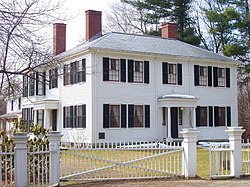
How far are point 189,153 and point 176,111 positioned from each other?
52.9ft

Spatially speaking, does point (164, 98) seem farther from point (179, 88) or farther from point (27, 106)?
point (27, 106)

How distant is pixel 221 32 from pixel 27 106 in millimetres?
17712

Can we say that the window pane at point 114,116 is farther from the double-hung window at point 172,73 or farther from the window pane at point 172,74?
the window pane at point 172,74

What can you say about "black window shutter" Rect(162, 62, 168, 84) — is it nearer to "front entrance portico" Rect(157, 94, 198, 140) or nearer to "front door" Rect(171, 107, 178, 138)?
"front entrance portico" Rect(157, 94, 198, 140)

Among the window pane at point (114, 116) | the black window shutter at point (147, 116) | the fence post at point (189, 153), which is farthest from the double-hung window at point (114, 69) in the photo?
the fence post at point (189, 153)

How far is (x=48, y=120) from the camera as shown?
28.6 meters

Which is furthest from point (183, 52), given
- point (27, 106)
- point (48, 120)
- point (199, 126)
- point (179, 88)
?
point (27, 106)

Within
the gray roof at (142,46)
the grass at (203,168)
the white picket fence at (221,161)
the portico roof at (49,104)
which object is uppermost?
the gray roof at (142,46)

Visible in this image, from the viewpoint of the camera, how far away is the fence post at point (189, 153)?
11383 millimetres

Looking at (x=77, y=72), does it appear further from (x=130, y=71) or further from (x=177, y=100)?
(x=177, y=100)

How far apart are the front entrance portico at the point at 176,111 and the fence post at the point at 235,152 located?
536 inches

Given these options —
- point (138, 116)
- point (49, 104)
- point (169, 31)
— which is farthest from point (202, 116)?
point (49, 104)

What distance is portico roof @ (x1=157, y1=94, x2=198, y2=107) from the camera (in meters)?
25.7

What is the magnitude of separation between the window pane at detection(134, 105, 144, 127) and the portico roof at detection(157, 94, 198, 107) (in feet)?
4.70
